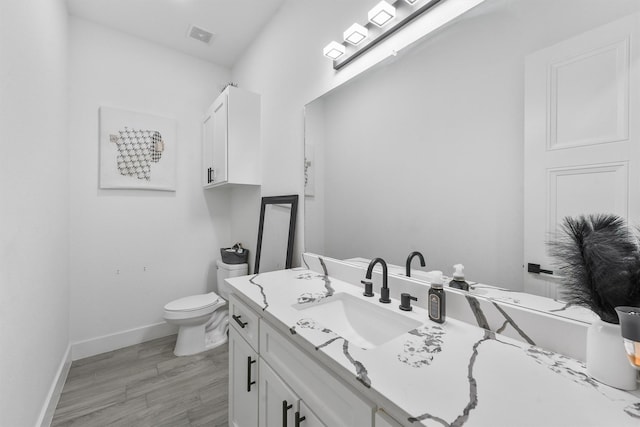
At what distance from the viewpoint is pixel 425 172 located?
112 cm

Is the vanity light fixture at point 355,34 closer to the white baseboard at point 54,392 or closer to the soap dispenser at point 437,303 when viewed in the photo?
the soap dispenser at point 437,303

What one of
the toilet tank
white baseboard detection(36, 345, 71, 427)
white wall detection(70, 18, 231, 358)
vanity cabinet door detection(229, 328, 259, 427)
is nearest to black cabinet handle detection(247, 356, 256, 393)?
vanity cabinet door detection(229, 328, 259, 427)

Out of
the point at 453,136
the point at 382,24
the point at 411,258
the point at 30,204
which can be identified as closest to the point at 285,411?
Answer: the point at 411,258

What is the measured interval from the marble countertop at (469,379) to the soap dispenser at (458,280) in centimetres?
13

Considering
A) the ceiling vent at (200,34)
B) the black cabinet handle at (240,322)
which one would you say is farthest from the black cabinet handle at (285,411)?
the ceiling vent at (200,34)

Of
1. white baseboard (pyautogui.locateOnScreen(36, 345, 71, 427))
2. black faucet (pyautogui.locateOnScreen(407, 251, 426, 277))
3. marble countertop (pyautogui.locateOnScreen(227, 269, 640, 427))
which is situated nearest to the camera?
marble countertop (pyautogui.locateOnScreen(227, 269, 640, 427))

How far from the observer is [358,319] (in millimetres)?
1148

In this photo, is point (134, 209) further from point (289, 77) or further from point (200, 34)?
point (289, 77)

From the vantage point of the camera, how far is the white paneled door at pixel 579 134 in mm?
645

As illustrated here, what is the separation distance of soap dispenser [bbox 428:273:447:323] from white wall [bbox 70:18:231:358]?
2.53 m

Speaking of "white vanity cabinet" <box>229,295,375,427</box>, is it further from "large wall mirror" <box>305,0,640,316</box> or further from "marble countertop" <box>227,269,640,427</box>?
"large wall mirror" <box>305,0,640,316</box>

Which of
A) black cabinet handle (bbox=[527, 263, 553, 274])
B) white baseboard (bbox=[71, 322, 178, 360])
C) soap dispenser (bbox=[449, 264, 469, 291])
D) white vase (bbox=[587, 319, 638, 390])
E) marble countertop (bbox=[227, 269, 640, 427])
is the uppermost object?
black cabinet handle (bbox=[527, 263, 553, 274])

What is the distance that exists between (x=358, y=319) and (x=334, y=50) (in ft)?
4.71

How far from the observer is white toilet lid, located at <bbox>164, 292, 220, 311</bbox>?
2203mm
